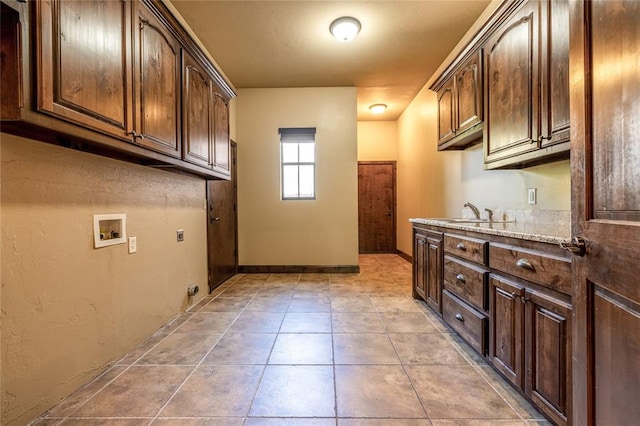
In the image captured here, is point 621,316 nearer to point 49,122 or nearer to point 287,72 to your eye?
point 49,122

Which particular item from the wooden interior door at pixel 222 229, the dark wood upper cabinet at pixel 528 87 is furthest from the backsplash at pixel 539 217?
the wooden interior door at pixel 222 229

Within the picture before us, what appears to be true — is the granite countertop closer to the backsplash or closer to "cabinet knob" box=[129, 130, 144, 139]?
the backsplash

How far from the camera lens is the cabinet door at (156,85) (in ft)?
5.84

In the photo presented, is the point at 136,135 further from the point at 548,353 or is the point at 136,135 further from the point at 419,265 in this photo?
the point at 419,265

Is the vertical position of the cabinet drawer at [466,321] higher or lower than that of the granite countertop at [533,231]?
lower

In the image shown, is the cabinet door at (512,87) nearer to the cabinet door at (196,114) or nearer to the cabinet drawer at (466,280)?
the cabinet drawer at (466,280)

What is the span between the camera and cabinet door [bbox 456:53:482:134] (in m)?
2.52

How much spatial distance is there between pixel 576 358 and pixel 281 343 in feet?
→ 5.97

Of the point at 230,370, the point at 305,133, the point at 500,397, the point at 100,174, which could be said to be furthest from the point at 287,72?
the point at 500,397

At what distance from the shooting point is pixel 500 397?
1605mm

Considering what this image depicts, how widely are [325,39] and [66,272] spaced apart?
3.27 m

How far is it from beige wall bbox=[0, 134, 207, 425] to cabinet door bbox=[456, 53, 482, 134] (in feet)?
9.48

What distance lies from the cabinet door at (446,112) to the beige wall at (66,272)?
2.94m

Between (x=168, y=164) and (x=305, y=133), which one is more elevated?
(x=305, y=133)
